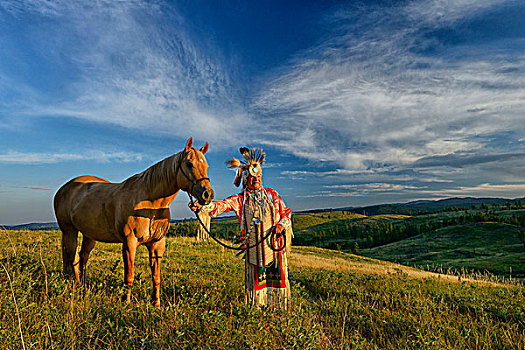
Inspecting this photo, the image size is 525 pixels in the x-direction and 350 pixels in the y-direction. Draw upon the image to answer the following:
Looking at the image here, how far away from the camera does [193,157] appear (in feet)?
14.4

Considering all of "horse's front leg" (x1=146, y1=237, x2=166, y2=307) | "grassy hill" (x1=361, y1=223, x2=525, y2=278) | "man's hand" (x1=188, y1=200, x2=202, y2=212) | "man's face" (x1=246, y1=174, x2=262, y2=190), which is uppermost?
"man's face" (x1=246, y1=174, x2=262, y2=190)

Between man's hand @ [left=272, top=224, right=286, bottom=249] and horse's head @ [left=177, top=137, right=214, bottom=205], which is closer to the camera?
horse's head @ [left=177, top=137, right=214, bottom=205]

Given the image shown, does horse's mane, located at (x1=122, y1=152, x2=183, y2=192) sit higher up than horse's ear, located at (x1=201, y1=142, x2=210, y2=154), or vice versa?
horse's ear, located at (x1=201, y1=142, x2=210, y2=154)

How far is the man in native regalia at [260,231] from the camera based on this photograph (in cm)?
483

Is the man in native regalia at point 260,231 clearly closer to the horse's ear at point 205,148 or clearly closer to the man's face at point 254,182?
the man's face at point 254,182

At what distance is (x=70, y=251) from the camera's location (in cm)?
598

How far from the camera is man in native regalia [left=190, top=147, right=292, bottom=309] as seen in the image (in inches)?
190

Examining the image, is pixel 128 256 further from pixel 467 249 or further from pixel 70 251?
pixel 467 249

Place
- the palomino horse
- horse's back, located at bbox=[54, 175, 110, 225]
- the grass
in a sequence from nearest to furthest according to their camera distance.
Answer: the grass, the palomino horse, horse's back, located at bbox=[54, 175, 110, 225]

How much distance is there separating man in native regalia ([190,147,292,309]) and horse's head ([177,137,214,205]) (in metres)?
0.49

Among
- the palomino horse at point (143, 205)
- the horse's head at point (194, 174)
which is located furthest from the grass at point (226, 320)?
the horse's head at point (194, 174)

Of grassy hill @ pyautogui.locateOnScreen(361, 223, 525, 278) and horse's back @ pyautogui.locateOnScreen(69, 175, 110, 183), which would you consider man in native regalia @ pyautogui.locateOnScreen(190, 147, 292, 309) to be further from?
grassy hill @ pyautogui.locateOnScreen(361, 223, 525, 278)

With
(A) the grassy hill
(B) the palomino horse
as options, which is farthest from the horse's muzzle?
(A) the grassy hill

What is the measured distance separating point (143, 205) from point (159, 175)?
57cm
